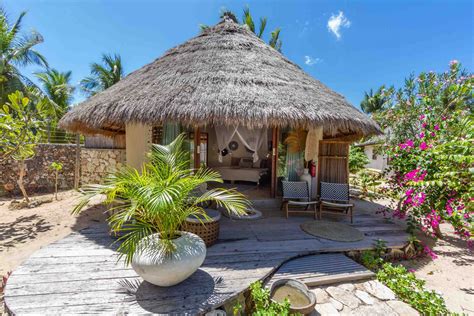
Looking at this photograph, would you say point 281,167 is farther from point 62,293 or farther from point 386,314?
point 62,293

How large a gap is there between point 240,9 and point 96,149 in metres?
12.1

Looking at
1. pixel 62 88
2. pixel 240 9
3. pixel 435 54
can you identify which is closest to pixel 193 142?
pixel 435 54

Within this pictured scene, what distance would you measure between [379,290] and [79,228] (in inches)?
214

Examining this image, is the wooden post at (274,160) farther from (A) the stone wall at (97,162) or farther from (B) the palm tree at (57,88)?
(B) the palm tree at (57,88)

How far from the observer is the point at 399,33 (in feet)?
25.4

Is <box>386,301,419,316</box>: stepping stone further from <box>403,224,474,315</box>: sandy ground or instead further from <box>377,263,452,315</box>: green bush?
<box>403,224,474,315</box>: sandy ground

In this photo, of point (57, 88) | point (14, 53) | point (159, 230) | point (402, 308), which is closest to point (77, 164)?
point (14, 53)

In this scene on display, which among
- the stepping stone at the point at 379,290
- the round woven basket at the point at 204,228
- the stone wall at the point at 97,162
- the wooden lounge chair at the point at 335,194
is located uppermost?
the stone wall at the point at 97,162

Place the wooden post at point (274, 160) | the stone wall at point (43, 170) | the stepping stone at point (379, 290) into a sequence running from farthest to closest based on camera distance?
the stone wall at point (43, 170) → the wooden post at point (274, 160) → the stepping stone at point (379, 290)

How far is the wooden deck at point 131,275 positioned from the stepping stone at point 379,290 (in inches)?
24.8

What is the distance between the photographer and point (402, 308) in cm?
239

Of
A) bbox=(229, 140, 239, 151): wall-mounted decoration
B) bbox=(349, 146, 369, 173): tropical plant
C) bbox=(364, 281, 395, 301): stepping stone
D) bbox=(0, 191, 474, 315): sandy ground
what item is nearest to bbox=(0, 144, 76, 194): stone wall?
bbox=(0, 191, 474, 315): sandy ground

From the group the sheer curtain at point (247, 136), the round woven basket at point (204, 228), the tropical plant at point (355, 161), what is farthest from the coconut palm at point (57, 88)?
the tropical plant at point (355, 161)

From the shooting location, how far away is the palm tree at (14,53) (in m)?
8.25
